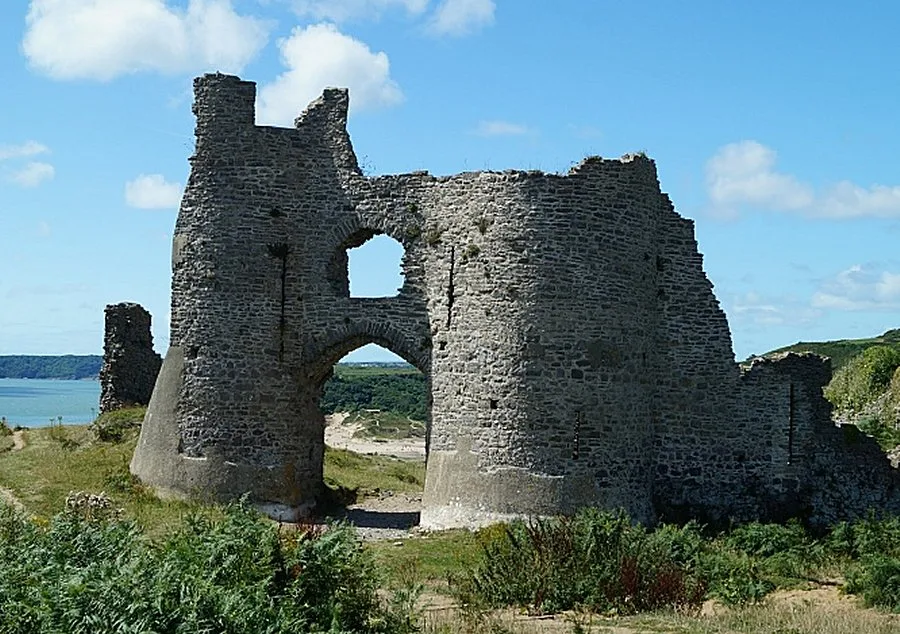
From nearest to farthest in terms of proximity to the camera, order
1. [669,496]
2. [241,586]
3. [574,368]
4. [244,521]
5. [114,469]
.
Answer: [241,586], [244,521], [574,368], [669,496], [114,469]

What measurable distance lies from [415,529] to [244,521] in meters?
9.41

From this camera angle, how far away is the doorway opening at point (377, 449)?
25.0 m

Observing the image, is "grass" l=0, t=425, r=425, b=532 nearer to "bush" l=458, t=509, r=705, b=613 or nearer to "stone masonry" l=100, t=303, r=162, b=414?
"stone masonry" l=100, t=303, r=162, b=414

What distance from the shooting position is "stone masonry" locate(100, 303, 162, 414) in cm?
3177

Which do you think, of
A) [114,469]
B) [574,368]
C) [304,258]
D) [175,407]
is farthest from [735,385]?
[114,469]

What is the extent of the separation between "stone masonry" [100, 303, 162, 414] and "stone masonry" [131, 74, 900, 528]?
833 centimetres

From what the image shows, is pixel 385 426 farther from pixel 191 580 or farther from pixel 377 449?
pixel 191 580

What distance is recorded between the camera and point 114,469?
24484 mm

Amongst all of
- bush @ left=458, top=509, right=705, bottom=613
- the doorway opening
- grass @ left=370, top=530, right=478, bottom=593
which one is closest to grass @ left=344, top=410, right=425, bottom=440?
the doorway opening

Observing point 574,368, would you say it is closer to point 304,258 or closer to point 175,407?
point 304,258

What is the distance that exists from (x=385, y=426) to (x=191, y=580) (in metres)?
59.4

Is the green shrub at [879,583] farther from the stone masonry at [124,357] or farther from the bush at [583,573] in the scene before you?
the stone masonry at [124,357]

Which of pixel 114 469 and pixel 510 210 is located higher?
pixel 510 210

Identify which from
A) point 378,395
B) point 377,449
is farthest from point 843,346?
point 378,395
